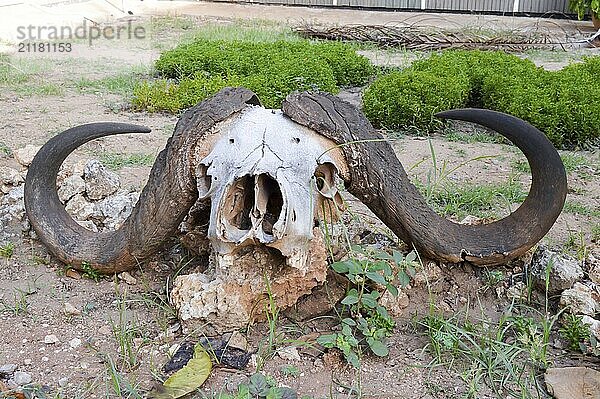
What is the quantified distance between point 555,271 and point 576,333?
382 mm

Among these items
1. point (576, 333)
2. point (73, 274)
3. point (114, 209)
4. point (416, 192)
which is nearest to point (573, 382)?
point (576, 333)

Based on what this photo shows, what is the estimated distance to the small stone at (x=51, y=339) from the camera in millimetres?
2877

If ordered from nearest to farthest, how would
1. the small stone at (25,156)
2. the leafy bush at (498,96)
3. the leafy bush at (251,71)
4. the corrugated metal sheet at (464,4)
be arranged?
the small stone at (25,156) → the leafy bush at (498,96) → the leafy bush at (251,71) → the corrugated metal sheet at (464,4)

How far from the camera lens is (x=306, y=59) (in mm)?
8219

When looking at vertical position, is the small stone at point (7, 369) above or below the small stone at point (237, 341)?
below

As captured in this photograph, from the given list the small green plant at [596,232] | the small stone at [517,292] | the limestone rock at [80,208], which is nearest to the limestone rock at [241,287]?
the small stone at [517,292]

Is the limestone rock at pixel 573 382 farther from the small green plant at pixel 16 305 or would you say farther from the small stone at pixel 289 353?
the small green plant at pixel 16 305

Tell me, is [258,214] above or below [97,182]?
above

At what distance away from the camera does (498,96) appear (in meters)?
6.99

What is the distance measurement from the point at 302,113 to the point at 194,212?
68cm

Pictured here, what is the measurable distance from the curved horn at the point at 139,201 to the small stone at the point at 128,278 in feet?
0.20

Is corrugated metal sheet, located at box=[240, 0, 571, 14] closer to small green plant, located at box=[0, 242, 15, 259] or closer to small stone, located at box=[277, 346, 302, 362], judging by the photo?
small green plant, located at box=[0, 242, 15, 259]

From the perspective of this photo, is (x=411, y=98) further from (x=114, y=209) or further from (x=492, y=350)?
(x=492, y=350)

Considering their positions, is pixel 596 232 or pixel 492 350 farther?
pixel 596 232
